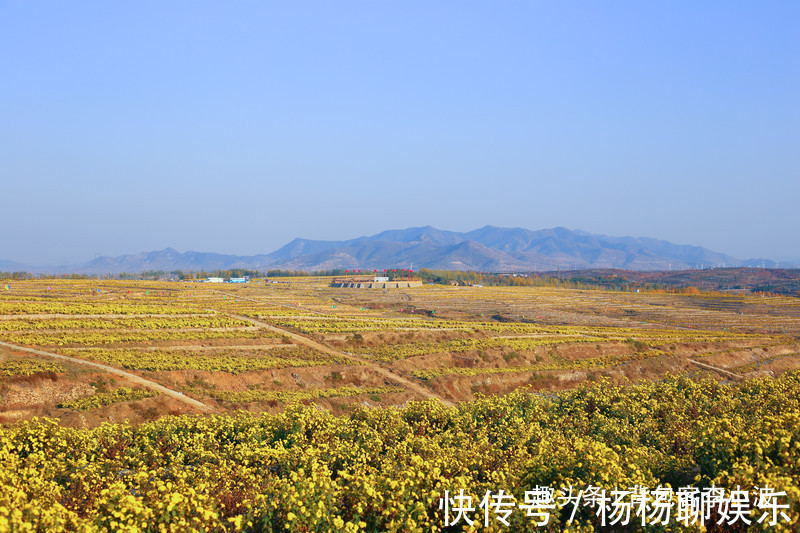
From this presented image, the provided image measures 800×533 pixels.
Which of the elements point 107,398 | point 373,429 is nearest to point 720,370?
point 373,429

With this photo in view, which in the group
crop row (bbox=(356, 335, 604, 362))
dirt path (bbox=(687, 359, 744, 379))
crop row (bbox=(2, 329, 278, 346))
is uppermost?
crop row (bbox=(2, 329, 278, 346))

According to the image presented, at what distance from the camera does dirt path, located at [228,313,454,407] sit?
42459 mm

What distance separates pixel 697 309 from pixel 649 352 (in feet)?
242

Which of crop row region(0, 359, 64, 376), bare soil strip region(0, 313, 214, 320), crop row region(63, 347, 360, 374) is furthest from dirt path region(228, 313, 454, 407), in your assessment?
crop row region(0, 359, 64, 376)

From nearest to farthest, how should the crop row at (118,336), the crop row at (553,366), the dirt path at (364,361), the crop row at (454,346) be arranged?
the dirt path at (364,361), the crop row at (118,336), the crop row at (553,366), the crop row at (454,346)

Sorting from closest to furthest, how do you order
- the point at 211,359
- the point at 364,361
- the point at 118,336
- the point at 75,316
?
the point at 211,359
the point at 364,361
the point at 118,336
the point at 75,316

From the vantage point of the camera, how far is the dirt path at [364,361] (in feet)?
139

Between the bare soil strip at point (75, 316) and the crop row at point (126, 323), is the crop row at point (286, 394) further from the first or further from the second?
the bare soil strip at point (75, 316)

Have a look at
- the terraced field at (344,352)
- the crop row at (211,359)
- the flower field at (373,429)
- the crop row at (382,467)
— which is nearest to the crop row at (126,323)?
the terraced field at (344,352)

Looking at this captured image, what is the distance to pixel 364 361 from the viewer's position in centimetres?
5069

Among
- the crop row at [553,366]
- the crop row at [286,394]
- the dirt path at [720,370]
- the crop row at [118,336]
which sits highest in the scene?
the crop row at [118,336]

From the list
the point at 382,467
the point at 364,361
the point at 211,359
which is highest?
the point at 382,467

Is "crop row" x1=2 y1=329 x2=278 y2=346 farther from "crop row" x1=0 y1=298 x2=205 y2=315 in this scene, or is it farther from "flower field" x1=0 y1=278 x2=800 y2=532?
"crop row" x1=0 y1=298 x2=205 y2=315

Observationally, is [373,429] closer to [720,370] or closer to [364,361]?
[364,361]
